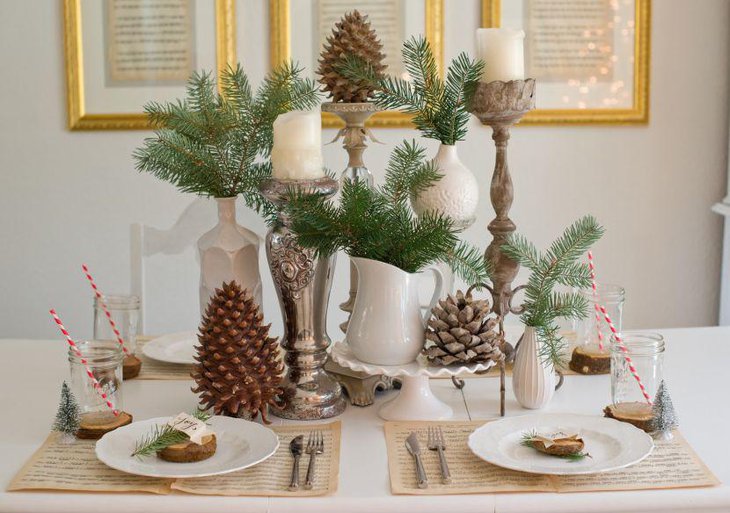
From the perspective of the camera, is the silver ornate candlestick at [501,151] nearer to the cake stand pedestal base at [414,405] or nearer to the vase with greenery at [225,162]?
the cake stand pedestal base at [414,405]

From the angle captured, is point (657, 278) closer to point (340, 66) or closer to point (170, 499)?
point (340, 66)

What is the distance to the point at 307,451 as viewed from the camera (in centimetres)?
125

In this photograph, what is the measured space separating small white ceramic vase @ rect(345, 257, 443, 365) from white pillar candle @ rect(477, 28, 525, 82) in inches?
13.5

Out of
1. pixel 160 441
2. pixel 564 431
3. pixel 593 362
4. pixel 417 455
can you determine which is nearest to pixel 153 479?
pixel 160 441

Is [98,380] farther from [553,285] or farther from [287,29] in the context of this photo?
[287,29]

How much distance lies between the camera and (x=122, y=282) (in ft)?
9.33

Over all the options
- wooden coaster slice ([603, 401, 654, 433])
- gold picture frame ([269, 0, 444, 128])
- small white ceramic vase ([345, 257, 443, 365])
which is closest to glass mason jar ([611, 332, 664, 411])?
wooden coaster slice ([603, 401, 654, 433])

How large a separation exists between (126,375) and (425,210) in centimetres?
56

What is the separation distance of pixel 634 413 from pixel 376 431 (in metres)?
0.35

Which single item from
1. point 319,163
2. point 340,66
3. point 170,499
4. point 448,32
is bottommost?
point 170,499

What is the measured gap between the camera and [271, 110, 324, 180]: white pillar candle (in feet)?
4.40

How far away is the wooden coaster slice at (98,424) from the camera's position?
4.27 ft

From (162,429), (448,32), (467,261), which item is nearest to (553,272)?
(467,261)

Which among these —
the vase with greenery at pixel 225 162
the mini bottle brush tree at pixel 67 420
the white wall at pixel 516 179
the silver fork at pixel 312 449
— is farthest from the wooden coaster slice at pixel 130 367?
the white wall at pixel 516 179
